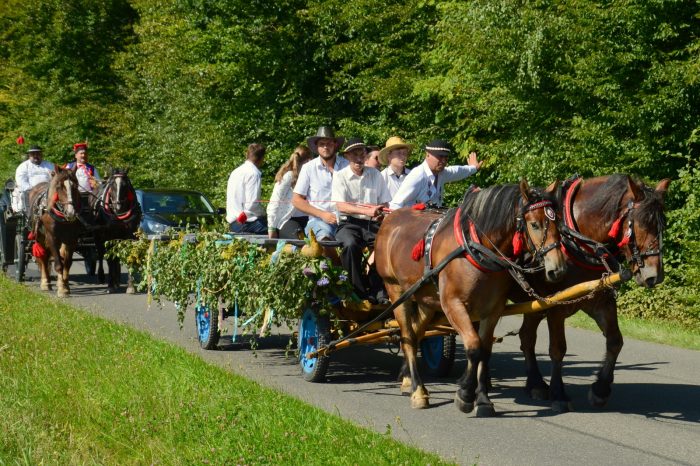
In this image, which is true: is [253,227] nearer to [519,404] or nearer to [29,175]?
[519,404]

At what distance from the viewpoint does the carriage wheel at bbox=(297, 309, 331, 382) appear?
9500mm

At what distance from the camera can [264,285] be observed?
9.51 metres

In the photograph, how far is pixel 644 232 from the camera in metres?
7.65

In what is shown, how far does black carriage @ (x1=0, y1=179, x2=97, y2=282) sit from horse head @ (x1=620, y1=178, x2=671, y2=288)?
12.1m

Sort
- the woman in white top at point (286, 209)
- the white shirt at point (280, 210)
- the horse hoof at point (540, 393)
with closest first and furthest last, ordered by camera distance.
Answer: the horse hoof at point (540, 393) → the woman in white top at point (286, 209) → the white shirt at point (280, 210)

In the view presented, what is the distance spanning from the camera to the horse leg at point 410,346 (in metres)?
8.64

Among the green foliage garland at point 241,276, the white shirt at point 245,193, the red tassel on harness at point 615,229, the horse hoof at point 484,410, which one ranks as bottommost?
the horse hoof at point 484,410

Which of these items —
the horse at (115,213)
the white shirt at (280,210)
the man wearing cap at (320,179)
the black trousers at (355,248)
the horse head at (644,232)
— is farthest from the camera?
the horse at (115,213)

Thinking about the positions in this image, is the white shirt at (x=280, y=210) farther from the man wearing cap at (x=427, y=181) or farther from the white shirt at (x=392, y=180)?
the man wearing cap at (x=427, y=181)

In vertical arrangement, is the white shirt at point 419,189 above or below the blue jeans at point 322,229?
above

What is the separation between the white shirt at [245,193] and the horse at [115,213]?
18.7 feet

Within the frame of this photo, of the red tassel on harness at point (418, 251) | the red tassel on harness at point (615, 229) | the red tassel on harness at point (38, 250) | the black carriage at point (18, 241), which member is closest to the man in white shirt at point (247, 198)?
the red tassel on harness at point (418, 251)

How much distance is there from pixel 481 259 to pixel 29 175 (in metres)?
13.9

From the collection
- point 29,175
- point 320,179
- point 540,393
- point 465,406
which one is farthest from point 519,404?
point 29,175
